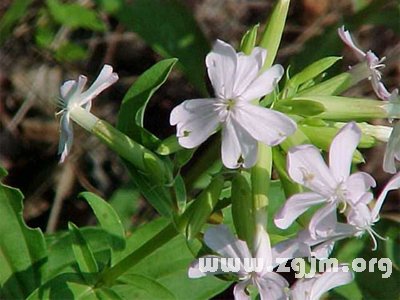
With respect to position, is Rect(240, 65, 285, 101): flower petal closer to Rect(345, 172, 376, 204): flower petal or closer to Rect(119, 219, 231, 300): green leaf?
Rect(345, 172, 376, 204): flower petal

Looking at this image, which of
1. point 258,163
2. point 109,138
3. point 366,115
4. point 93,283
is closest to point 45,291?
point 93,283

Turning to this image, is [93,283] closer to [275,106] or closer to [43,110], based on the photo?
[275,106]

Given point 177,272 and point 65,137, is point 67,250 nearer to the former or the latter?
point 177,272

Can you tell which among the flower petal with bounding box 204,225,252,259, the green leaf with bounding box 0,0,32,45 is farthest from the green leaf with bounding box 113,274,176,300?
the green leaf with bounding box 0,0,32,45

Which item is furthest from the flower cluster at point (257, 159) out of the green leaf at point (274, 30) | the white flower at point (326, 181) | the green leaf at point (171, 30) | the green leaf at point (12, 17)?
the green leaf at point (12, 17)

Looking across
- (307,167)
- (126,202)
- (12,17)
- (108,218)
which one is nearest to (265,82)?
(307,167)
